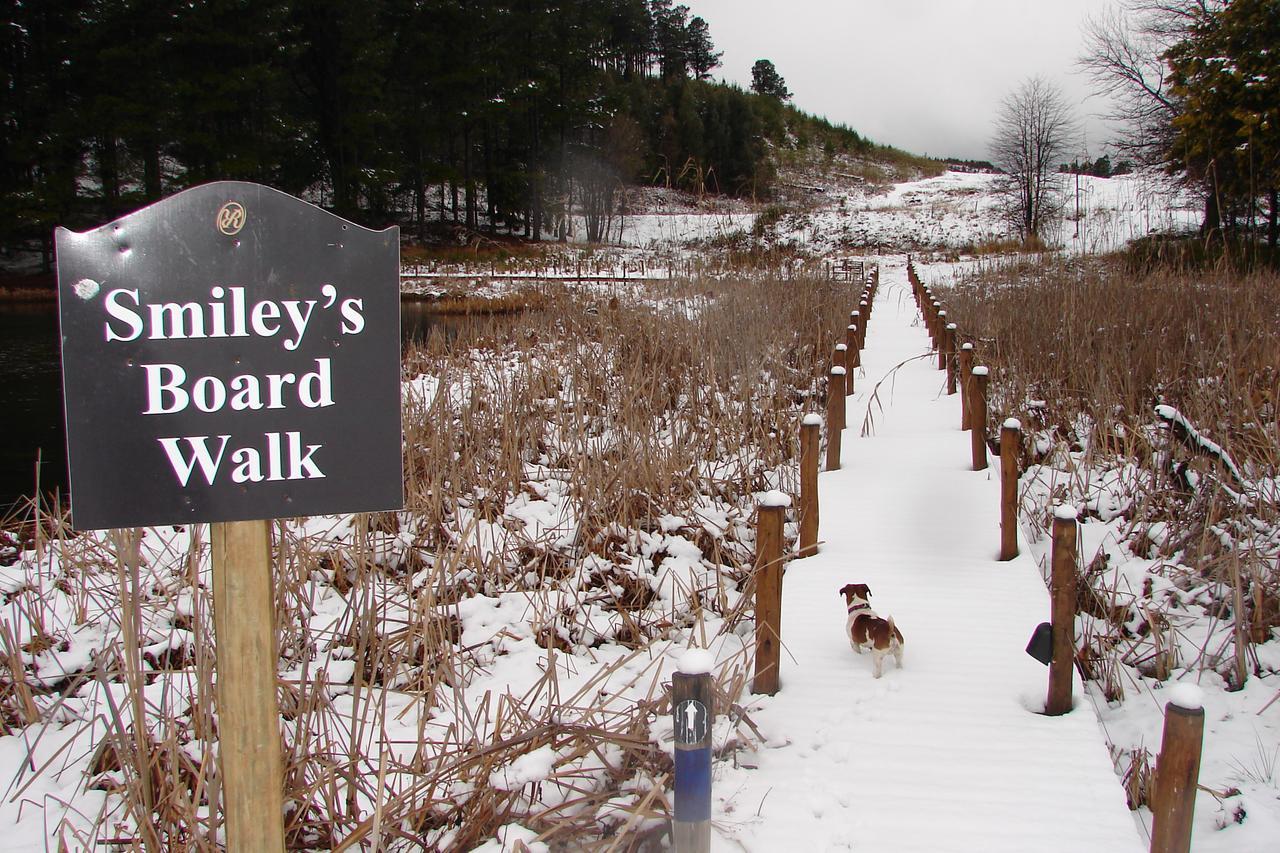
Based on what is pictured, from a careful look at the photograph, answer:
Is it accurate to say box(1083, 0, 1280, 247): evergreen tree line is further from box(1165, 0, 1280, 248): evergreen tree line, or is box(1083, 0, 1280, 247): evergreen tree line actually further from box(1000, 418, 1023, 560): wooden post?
box(1000, 418, 1023, 560): wooden post

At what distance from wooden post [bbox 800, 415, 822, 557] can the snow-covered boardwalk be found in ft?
0.31

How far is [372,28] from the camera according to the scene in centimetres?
2877

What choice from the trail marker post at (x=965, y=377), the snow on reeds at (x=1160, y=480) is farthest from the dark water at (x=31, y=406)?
the snow on reeds at (x=1160, y=480)

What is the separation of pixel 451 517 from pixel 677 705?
10.3ft

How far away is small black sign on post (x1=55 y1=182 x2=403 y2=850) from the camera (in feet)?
5.34

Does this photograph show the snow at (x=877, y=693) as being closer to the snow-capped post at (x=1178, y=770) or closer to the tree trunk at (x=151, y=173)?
the snow-capped post at (x=1178, y=770)

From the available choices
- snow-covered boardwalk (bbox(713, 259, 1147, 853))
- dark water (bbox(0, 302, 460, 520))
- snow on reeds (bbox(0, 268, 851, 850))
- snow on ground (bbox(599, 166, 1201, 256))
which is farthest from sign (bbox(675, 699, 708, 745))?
snow on ground (bbox(599, 166, 1201, 256))

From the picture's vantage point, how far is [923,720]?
2.77 meters

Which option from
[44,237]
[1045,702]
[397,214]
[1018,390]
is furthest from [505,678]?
[397,214]

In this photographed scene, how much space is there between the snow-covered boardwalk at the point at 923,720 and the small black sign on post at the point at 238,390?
1320 millimetres

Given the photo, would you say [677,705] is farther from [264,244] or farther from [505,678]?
[505,678]

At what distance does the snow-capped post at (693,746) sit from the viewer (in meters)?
1.88

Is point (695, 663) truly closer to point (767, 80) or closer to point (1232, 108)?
point (1232, 108)

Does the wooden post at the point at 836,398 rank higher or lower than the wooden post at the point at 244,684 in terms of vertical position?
higher
